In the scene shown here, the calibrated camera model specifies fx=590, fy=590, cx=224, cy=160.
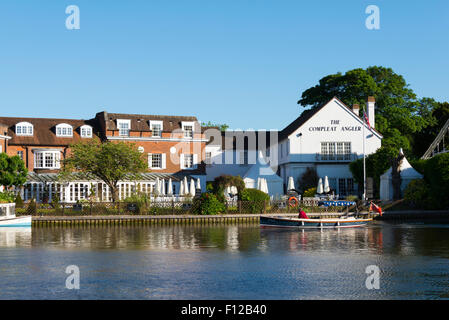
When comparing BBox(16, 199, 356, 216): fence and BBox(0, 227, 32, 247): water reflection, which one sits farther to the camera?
BBox(16, 199, 356, 216): fence

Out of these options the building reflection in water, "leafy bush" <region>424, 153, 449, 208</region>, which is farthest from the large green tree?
the building reflection in water

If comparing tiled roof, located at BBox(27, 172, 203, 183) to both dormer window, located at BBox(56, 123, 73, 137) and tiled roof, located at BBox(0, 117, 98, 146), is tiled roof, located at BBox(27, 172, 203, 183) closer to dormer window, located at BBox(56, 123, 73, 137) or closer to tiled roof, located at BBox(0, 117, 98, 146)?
tiled roof, located at BBox(0, 117, 98, 146)

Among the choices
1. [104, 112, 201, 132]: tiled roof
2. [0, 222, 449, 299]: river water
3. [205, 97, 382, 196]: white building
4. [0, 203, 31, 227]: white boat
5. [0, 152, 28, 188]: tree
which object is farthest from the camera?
[104, 112, 201, 132]: tiled roof

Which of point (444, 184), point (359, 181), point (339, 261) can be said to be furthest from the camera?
point (359, 181)

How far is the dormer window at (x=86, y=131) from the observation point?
64769mm

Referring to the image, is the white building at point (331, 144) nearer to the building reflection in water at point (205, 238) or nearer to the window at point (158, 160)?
the window at point (158, 160)

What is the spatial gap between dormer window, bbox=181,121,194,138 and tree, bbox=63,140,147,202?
14185mm

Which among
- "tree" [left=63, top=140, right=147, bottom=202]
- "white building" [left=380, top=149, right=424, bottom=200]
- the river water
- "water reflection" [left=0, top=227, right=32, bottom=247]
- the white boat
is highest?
"tree" [left=63, top=140, right=147, bottom=202]

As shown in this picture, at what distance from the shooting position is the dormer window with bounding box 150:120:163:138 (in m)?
65.9

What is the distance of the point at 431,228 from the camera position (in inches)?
1510

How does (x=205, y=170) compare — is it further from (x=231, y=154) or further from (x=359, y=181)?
(x=359, y=181)
